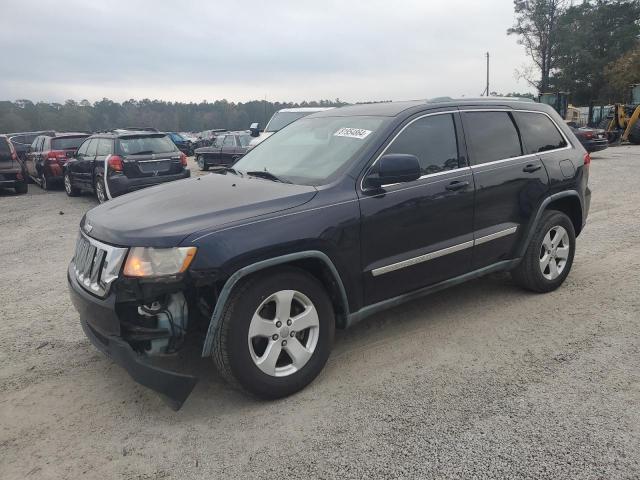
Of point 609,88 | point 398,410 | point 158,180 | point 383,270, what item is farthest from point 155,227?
point 609,88

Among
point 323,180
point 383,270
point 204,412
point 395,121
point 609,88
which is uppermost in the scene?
point 609,88

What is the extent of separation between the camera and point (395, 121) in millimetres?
3689

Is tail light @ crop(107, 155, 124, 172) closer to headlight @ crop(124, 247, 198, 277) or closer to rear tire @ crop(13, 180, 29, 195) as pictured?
rear tire @ crop(13, 180, 29, 195)

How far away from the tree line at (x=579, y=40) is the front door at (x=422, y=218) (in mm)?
41427

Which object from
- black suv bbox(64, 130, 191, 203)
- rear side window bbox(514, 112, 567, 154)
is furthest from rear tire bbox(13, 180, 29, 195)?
rear side window bbox(514, 112, 567, 154)

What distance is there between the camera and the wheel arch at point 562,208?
14.5ft

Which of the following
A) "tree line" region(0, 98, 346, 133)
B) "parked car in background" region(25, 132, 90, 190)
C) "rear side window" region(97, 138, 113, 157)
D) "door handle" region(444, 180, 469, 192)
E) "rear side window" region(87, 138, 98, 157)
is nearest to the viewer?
"door handle" region(444, 180, 469, 192)

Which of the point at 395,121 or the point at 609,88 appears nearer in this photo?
the point at 395,121

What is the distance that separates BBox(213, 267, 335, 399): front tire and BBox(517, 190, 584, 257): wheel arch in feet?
7.12

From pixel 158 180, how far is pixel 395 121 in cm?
739

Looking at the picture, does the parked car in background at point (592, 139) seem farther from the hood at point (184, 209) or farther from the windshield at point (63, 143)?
the hood at point (184, 209)

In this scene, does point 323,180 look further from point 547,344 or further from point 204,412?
point 547,344

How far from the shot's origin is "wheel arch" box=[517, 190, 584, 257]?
4430mm

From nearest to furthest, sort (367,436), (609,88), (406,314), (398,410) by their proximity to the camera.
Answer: (367,436), (398,410), (406,314), (609,88)
